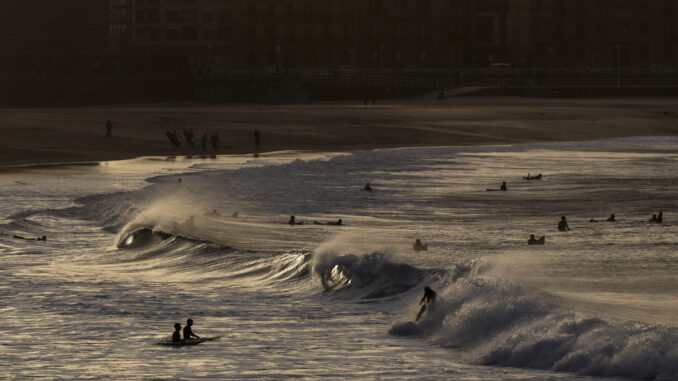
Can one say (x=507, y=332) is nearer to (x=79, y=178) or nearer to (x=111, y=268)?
(x=111, y=268)

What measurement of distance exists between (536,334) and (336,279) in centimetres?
873

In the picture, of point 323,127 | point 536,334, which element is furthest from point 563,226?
point 323,127

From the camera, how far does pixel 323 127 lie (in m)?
98.6

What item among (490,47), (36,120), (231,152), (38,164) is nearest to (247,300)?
(38,164)

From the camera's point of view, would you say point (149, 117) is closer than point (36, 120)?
No

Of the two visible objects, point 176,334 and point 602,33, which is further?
point 602,33

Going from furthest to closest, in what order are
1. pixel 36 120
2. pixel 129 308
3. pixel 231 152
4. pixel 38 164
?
pixel 36 120, pixel 231 152, pixel 38 164, pixel 129 308

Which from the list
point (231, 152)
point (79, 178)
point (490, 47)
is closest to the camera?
point (79, 178)

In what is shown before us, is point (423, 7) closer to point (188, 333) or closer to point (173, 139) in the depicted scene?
point (173, 139)

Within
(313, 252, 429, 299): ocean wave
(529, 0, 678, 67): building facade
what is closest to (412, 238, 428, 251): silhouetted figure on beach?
(313, 252, 429, 299): ocean wave

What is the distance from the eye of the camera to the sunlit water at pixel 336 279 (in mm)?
23922

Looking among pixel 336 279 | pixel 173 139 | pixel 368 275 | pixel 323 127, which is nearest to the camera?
pixel 368 275

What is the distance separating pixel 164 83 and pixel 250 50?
32472mm

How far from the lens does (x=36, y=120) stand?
9219 cm
